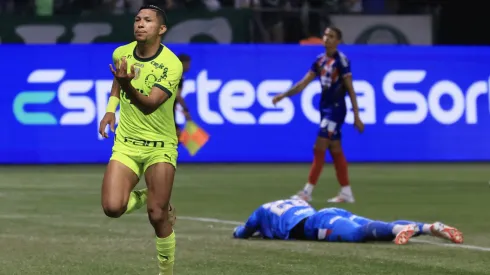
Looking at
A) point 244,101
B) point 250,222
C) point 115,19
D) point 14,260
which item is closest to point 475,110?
point 244,101

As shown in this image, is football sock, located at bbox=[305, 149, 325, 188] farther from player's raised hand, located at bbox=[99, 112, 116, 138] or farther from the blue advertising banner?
player's raised hand, located at bbox=[99, 112, 116, 138]

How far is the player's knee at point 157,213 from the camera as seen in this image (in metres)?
8.55

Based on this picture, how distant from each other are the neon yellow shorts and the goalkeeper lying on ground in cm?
233

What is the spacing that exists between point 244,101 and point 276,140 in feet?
2.94

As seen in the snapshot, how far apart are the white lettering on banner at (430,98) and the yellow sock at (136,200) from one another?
13.8 metres

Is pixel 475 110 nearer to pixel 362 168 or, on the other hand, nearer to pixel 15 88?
pixel 362 168

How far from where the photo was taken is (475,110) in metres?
22.8

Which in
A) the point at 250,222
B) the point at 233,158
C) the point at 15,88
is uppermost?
the point at 250,222

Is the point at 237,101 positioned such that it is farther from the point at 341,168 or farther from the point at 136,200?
the point at 136,200

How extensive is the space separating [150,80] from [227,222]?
427cm

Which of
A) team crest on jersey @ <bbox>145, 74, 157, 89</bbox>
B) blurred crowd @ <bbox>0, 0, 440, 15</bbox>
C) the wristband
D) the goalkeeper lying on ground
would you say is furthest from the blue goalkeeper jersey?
blurred crowd @ <bbox>0, 0, 440, 15</bbox>

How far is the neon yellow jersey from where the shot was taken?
28.7 feet

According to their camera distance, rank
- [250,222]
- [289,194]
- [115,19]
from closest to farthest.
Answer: [250,222] < [289,194] < [115,19]

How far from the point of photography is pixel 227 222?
12820 millimetres
